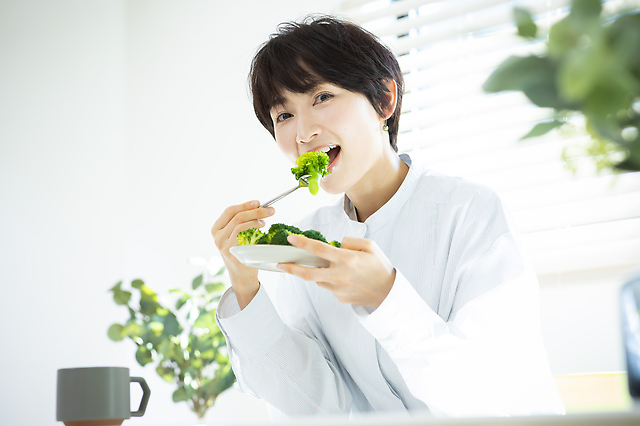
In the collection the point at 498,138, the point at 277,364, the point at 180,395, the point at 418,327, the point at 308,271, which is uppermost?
the point at 498,138

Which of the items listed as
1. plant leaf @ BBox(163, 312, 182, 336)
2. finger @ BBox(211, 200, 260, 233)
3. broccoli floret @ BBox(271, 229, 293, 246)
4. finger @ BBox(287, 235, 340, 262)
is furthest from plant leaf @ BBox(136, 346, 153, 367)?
finger @ BBox(287, 235, 340, 262)

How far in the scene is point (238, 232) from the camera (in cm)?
120

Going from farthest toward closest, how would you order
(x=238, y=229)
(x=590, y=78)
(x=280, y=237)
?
(x=238, y=229) < (x=280, y=237) < (x=590, y=78)

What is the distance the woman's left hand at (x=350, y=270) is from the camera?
88 cm

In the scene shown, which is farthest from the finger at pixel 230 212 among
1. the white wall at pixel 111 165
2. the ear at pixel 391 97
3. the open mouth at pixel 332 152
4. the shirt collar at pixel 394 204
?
the white wall at pixel 111 165

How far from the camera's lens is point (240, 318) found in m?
1.25

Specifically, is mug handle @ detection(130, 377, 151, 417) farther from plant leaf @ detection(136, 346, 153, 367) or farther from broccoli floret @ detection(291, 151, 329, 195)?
plant leaf @ detection(136, 346, 153, 367)

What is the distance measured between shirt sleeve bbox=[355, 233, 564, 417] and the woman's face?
1.25 feet

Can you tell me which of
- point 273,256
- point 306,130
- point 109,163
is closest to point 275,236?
point 273,256

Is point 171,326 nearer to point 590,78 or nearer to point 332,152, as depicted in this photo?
point 332,152

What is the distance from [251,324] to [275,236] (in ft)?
1.09

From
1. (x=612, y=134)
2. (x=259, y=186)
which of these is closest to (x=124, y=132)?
(x=259, y=186)

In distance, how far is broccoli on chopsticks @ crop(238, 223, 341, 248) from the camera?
3.33 ft

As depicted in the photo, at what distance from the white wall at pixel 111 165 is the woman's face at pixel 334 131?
956mm
